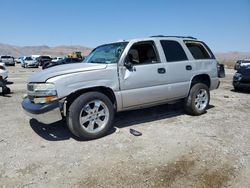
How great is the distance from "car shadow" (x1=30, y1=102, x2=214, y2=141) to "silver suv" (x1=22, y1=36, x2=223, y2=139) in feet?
1.57

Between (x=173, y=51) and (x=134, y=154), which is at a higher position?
(x=173, y=51)

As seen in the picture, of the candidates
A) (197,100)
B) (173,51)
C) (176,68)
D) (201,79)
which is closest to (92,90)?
(176,68)

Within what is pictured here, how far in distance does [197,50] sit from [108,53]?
2.48 meters

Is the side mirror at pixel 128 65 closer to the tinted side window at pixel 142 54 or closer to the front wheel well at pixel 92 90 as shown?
the tinted side window at pixel 142 54

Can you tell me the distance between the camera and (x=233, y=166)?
146 inches

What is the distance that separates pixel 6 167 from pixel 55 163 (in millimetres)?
681

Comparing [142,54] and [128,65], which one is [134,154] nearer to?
[128,65]

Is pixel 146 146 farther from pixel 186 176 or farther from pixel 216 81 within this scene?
pixel 216 81

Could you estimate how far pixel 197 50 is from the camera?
661 cm

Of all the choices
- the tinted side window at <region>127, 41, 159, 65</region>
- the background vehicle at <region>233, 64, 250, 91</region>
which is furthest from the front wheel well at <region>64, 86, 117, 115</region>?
the background vehicle at <region>233, 64, 250, 91</region>

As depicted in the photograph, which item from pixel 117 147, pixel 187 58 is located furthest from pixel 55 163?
pixel 187 58

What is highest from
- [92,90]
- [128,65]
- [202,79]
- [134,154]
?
[128,65]

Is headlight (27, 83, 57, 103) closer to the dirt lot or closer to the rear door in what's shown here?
the dirt lot

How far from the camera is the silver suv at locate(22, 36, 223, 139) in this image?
14.5ft
